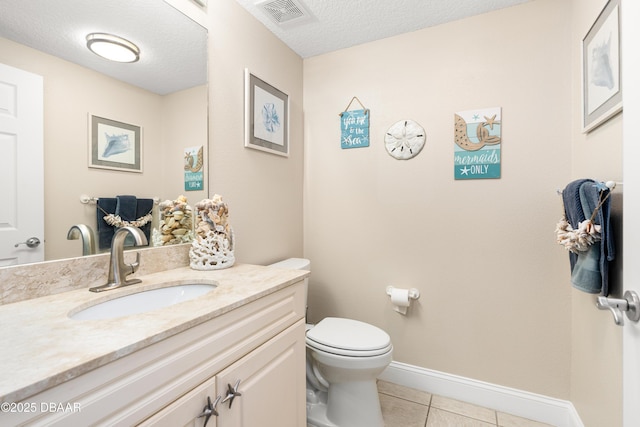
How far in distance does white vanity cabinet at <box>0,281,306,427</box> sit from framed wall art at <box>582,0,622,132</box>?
4.71ft

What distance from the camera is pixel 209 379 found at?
786 mm

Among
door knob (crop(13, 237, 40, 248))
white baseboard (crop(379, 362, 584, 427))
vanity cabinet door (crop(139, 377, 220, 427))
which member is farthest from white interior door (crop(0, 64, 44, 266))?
white baseboard (crop(379, 362, 584, 427))

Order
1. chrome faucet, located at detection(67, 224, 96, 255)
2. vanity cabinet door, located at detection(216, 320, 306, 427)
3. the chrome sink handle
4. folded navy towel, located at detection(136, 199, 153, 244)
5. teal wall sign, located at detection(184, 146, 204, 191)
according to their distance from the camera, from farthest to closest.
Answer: teal wall sign, located at detection(184, 146, 204, 191) < folded navy towel, located at detection(136, 199, 153, 244) < chrome faucet, located at detection(67, 224, 96, 255) < vanity cabinet door, located at detection(216, 320, 306, 427) < the chrome sink handle

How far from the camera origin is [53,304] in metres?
0.84

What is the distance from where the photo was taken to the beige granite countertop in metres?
0.50

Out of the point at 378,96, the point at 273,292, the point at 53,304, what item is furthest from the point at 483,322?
the point at 53,304

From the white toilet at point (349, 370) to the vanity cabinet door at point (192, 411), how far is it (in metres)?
0.76

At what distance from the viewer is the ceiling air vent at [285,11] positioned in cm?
160

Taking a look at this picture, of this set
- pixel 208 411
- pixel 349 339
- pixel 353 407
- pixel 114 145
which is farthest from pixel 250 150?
pixel 353 407

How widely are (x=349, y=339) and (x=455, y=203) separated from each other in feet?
3.44

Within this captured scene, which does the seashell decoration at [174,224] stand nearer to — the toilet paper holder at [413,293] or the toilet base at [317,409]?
the toilet base at [317,409]

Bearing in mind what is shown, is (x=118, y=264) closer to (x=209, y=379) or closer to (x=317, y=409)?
(x=209, y=379)

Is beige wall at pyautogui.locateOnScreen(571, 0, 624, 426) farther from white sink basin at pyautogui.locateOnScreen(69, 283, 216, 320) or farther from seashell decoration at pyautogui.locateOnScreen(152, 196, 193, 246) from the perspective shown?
seashell decoration at pyautogui.locateOnScreen(152, 196, 193, 246)

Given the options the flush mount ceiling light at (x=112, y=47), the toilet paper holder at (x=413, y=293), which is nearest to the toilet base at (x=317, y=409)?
the toilet paper holder at (x=413, y=293)
